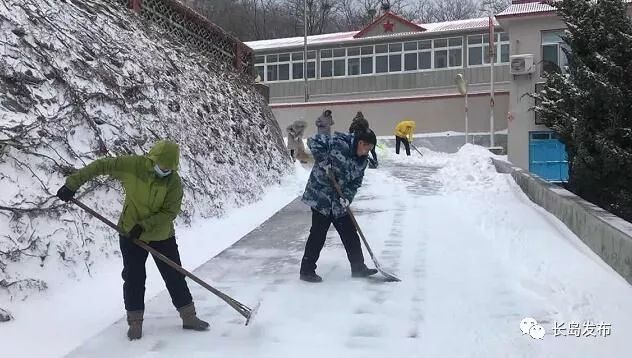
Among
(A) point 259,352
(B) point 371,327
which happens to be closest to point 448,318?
(B) point 371,327

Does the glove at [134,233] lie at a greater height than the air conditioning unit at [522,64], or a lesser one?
lesser

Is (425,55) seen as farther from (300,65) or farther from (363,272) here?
(363,272)

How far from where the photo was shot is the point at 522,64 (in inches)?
709

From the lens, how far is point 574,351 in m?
3.92

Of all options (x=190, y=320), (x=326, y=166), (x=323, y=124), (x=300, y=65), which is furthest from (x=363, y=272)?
(x=300, y=65)

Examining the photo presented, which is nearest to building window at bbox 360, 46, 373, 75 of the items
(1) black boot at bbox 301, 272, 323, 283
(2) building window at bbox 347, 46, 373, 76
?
(2) building window at bbox 347, 46, 373, 76

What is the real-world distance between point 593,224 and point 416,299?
2317mm

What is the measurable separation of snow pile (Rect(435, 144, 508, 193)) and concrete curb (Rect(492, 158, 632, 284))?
72.0 inches

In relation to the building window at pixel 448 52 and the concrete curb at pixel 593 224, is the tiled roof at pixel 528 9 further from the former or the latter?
the building window at pixel 448 52

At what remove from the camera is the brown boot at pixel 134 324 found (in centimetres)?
426

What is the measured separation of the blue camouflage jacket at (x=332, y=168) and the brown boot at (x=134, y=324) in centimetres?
204

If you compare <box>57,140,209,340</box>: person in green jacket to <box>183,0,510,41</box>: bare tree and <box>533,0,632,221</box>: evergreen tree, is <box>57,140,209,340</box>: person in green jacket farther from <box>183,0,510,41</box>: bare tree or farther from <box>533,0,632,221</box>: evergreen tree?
<box>183,0,510,41</box>: bare tree

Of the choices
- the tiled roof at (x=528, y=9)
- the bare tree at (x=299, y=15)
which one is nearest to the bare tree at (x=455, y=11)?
the bare tree at (x=299, y=15)

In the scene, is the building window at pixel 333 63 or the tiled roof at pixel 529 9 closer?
the tiled roof at pixel 529 9
